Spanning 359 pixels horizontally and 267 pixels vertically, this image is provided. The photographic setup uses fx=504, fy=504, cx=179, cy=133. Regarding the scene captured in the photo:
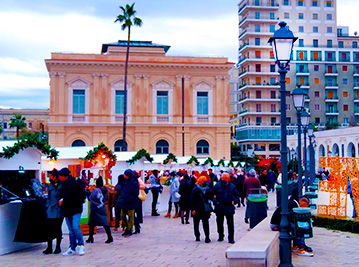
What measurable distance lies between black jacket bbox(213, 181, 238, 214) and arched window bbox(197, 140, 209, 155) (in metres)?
37.9

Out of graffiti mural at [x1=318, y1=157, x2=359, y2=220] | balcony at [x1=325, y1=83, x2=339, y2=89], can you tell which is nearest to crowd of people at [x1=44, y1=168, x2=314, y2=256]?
graffiti mural at [x1=318, y1=157, x2=359, y2=220]

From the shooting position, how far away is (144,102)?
48.9 metres

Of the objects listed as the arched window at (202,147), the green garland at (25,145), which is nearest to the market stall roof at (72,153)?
the green garland at (25,145)

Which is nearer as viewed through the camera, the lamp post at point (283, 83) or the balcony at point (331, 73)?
the lamp post at point (283, 83)

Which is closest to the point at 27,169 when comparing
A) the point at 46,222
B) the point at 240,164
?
the point at 46,222

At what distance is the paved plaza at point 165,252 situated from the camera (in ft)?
31.0

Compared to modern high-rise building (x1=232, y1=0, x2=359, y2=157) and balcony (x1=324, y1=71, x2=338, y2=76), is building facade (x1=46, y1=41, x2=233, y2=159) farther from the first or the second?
balcony (x1=324, y1=71, x2=338, y2=76)

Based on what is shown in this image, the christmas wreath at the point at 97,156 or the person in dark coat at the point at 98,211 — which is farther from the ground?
the christmas wreath at the point at 97,156

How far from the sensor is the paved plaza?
9.46m

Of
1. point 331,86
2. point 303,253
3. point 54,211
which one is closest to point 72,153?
point 54,211

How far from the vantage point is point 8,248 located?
34.7 feet

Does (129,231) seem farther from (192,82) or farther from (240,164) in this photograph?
(192,82)

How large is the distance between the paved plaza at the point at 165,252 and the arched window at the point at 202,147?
1407 inches

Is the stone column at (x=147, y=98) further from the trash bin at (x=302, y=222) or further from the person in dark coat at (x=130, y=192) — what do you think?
the trash bin at (x=302, y=222)
